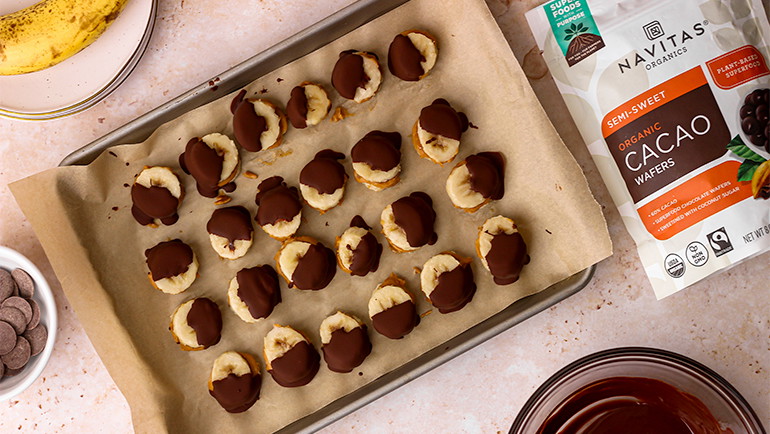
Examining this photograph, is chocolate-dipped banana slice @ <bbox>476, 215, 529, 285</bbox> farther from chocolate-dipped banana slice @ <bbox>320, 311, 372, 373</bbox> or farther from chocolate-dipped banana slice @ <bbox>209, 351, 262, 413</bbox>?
chocolate-dipped banana slice @ <bbox>209, 351, 262, 413</bbox>

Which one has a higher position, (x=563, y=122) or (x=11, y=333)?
(x=11, y=333)

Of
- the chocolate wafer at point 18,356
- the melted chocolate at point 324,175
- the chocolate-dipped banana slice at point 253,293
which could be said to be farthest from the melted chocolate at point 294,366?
the chocolate wafer at point 18,356

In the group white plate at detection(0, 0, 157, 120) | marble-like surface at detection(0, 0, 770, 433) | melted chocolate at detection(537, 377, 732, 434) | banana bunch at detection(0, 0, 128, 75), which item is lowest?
melted chocolate at detection(537, 377, 732, 434)

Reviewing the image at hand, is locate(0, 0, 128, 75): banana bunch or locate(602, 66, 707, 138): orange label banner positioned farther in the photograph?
locate(602, 66, 707, 138): orange label banner

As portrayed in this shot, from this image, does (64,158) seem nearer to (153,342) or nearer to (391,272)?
(153,342)

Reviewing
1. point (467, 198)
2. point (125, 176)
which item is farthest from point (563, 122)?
point (125, 176)

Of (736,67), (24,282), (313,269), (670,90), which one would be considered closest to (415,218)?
(313,269)

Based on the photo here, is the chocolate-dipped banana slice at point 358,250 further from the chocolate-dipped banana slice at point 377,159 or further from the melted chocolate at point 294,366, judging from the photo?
the melted chocolate at point 294,366

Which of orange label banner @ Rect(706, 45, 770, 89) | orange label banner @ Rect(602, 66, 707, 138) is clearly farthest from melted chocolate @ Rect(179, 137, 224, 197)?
orange label banner @ Rect(706, 45, 770, 89)
